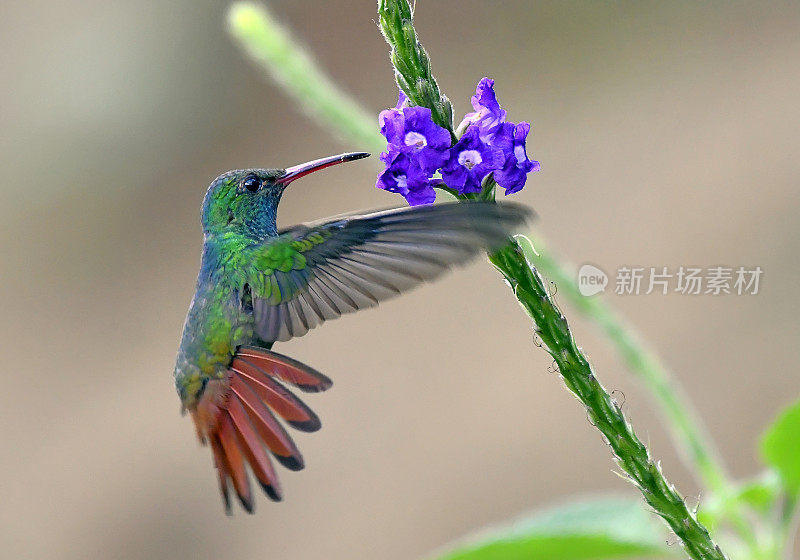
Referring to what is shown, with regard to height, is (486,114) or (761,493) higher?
(486,114)

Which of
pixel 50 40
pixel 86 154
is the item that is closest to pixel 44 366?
pixel 86 154

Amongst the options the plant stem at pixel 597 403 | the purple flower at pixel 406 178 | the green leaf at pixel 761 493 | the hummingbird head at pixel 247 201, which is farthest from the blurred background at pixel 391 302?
the purple flower at pixel 406 178

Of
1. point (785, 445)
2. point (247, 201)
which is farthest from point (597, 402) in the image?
point (247, 201)

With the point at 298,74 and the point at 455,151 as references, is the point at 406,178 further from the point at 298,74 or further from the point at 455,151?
the point at 298,74

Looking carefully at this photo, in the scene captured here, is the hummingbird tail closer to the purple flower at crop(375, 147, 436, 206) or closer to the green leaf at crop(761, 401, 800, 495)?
the purple flower at crop(375, 147, 436, 206)

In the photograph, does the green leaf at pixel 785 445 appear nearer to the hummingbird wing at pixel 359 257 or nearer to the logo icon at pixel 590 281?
the logo icon at pixel 590 281

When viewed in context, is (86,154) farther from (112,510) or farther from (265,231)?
(265,231)
